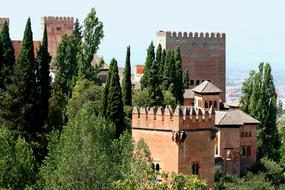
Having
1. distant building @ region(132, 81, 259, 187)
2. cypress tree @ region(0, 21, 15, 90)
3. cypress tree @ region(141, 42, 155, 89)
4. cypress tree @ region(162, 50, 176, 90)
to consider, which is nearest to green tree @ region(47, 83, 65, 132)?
cypress tree @ region(0, 21, 15, 90)

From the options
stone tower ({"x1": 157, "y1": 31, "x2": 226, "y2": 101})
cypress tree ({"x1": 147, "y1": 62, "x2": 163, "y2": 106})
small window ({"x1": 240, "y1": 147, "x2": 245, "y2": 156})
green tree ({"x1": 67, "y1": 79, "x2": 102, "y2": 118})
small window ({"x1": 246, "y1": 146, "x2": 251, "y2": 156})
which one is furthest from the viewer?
stone tower ({"x1": 157, "y1": 31, "x2": 226, "y2": 101})

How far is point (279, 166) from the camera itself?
195 feet

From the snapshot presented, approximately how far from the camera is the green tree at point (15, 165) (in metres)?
33.5

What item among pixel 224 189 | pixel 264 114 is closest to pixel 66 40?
pixel 264 114

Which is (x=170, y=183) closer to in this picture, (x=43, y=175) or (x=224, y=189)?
(x=43, y=175)

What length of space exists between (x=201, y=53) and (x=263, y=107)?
63.0 feet

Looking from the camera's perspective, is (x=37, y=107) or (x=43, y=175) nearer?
(x=43, y=175)

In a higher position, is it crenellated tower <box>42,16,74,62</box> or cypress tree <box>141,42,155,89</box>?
crenellated tower <box>42,16,74,62</box>

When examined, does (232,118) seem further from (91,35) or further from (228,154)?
(91,35)

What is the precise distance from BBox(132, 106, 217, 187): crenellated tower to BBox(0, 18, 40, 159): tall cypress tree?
5245 mm

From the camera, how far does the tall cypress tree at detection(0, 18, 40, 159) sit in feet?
136

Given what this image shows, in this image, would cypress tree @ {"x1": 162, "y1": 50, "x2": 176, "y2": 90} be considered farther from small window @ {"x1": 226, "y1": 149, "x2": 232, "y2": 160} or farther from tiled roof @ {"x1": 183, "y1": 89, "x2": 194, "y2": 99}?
small window @ {"x1": 226, "y1": 149, "x2": 232, "y2": 160}

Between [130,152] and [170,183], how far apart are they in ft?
9.41

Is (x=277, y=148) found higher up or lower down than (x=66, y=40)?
lower down
